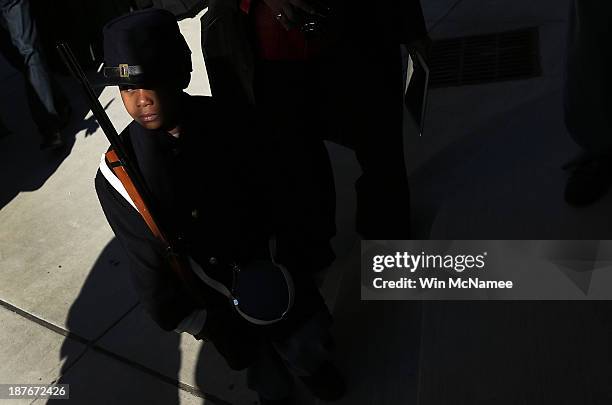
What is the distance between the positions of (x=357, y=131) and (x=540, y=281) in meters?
0.92

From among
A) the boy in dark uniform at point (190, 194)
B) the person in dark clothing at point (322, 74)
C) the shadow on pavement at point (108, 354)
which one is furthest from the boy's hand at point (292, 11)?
the shadow on pavement at point (108, 354)

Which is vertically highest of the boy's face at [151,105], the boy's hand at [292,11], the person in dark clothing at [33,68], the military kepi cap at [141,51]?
the military kepi cap at [141,51]

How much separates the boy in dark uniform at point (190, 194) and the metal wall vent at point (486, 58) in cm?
233

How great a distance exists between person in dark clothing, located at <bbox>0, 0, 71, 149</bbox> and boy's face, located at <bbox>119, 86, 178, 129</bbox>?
2961mm

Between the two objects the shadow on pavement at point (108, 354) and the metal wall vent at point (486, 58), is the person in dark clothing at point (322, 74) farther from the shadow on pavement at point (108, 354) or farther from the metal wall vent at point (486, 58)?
the metal wall vent at point (486, 58)

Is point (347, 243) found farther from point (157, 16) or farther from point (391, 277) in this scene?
point (157, 16)

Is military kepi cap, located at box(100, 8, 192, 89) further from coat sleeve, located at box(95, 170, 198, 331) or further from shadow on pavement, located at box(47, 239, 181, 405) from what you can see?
shadow on pavement, located at box(47, 239, 181, 405)

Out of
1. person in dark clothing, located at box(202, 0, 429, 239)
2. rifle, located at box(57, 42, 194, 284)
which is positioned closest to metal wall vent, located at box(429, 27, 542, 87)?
person in dark clothing, located at box(202, 0, 429, 239)

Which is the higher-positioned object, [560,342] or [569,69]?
[569,69]

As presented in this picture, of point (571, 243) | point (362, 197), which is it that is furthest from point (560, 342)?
point (362, 197)

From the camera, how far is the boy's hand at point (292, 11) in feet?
7.93

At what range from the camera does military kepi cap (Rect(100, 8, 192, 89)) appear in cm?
191

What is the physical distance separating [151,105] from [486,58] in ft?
10.2

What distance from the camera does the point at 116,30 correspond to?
192cm
